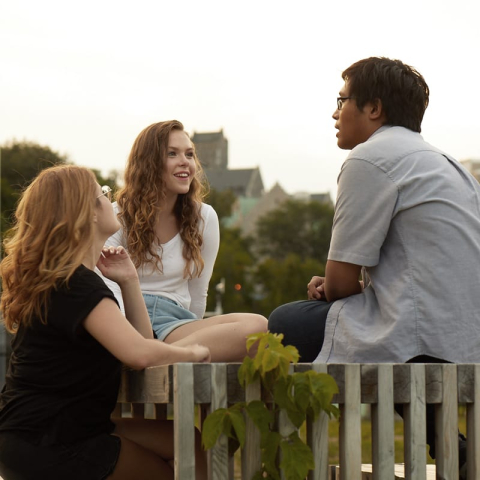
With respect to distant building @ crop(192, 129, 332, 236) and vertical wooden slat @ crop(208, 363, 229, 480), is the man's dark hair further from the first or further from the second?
distant building @ crop(192, 129, 332, 236)

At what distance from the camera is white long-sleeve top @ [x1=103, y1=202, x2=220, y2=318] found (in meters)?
5.11

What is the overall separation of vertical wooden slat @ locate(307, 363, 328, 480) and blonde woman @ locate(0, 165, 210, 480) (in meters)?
0.51

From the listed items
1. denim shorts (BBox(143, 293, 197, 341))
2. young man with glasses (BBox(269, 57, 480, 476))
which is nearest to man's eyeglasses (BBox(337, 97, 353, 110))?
young man with glasses (BBox(269, 57, 480, 476))

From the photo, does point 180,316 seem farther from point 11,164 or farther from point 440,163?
point 11,164

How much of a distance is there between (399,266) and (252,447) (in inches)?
39.4

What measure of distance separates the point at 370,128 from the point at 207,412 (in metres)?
1.54

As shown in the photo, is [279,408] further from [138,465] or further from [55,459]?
[55,459]

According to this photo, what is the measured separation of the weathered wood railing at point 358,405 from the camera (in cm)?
322

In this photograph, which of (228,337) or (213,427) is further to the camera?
(228,337)

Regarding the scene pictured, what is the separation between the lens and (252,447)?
130 inches

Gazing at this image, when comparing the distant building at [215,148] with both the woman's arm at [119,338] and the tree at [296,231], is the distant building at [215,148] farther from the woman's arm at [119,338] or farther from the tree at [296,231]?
the woman's arm at [119,338]

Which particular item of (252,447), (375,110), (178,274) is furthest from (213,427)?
(178,274)

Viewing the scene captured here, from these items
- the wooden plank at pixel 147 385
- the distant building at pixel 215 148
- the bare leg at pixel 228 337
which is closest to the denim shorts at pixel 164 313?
the bare leg at pixel 228 337

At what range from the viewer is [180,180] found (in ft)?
18.2
